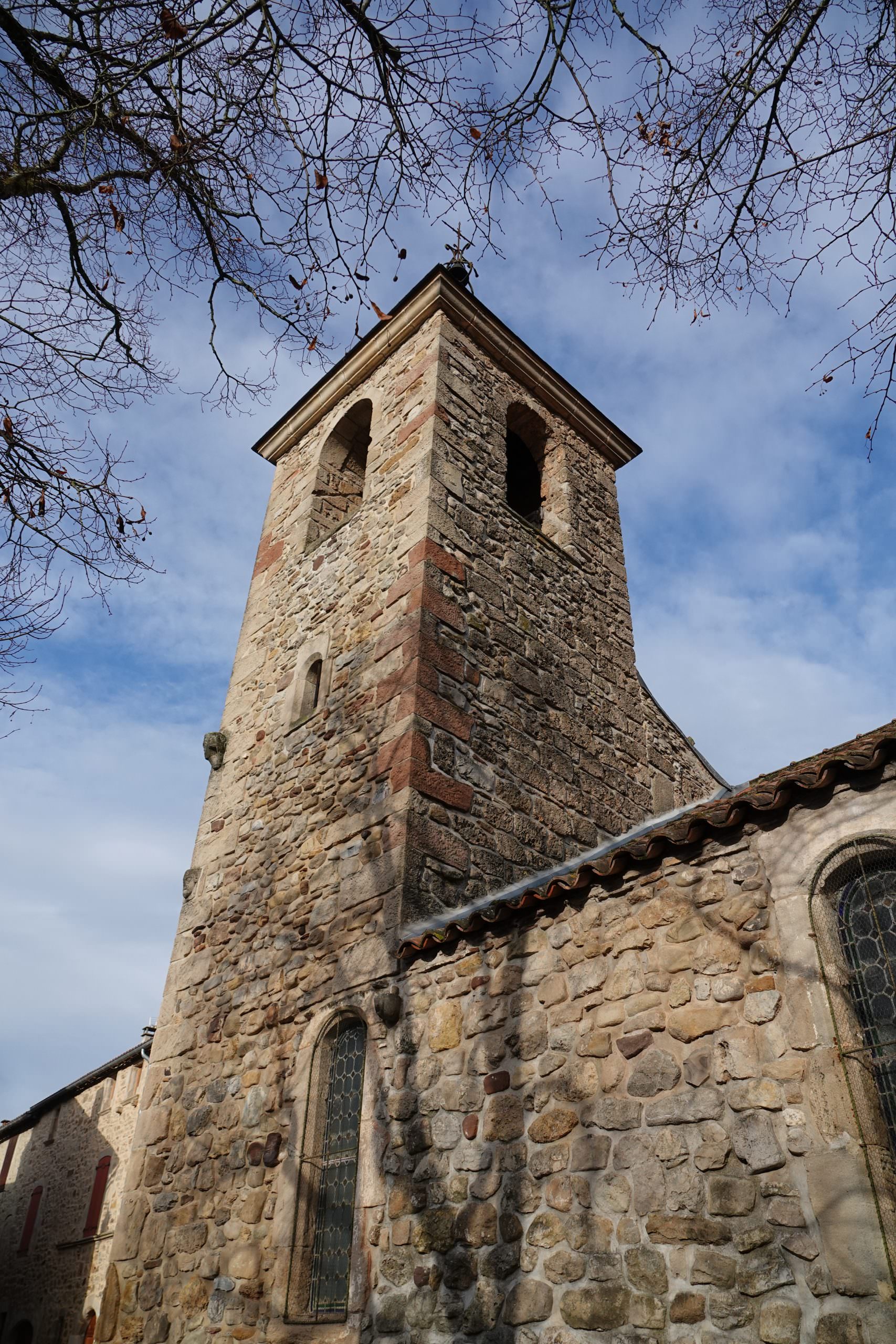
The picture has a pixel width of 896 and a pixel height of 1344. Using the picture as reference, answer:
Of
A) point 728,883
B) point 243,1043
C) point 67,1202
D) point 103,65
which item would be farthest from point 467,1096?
point 67,1202

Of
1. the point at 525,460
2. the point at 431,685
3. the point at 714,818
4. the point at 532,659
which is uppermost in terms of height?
the point at 525,460

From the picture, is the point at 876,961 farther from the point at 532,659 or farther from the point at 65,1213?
the point at 65,1213

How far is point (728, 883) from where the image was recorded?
12.4 ft

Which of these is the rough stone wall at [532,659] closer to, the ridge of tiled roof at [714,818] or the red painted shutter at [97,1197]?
the ridge of tiled roof at [714,818]

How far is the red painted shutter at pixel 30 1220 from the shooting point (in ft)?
53.5

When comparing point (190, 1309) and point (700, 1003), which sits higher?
point (700, 1003)

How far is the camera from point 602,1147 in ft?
12.2

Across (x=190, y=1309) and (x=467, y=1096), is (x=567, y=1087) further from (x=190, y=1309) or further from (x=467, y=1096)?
(x=190, y=1309)

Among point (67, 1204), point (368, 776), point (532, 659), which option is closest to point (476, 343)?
point (532, 659)

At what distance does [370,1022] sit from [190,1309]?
6.95 ft

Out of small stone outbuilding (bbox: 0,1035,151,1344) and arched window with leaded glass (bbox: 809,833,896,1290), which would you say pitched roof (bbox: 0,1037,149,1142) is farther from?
arched window with leaded glass (bbox: 809,833,896,1290)

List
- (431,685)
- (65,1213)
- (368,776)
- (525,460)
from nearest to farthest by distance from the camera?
(368,776) → (431,685) → (525,460) → (65,1213)

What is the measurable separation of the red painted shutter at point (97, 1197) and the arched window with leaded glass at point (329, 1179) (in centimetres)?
1101

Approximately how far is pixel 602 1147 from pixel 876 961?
1316 mm
